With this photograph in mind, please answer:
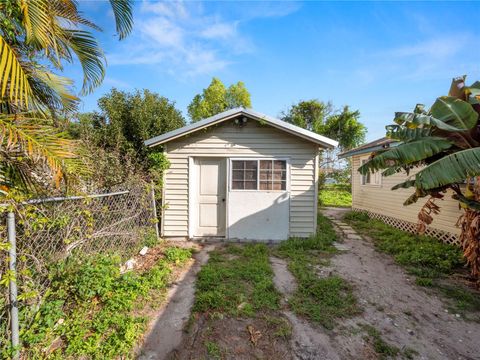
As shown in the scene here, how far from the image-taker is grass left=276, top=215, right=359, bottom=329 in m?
3.35

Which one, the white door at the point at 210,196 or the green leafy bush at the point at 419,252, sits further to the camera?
the white door at the point at 210,196

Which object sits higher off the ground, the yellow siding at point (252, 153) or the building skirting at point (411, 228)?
the yellow siding at point (252, 153)

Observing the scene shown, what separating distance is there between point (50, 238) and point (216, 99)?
2228cm

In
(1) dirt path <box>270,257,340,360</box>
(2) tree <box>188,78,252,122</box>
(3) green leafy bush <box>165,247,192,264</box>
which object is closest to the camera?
(1) dirt path <box>270,257,340,360</box>

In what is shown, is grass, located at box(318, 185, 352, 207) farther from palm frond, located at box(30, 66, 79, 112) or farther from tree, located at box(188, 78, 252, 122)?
palm frond, located at box(30, 66, 79, 112)

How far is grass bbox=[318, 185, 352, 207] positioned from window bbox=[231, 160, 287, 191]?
8.73m

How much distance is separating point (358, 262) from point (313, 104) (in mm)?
19624

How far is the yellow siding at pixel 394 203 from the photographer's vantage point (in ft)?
20.6

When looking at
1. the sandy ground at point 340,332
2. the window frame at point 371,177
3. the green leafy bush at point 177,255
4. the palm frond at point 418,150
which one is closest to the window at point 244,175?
the green leafy bush at point 177,255

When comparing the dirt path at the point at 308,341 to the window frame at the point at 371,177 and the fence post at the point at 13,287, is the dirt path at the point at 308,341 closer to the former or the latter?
the fence post at the point at 13,287

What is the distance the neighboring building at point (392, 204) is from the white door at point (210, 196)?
19.4ft

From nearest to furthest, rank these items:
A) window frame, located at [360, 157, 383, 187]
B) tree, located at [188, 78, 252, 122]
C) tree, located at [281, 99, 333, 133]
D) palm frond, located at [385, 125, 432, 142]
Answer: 1. palm frond, located at [385, 125, 432, 142]
2. window frame, located at [360, 157, 383, 187]
3. tree, located at [281, 99, 333, 133]
4. tree, located at [188, 78, 252, 122]

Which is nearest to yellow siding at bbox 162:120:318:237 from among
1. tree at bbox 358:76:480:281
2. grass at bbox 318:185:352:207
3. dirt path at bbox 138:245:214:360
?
tree at bbox 358:76:480:281

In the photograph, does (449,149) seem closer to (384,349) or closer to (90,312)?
(384,349)
